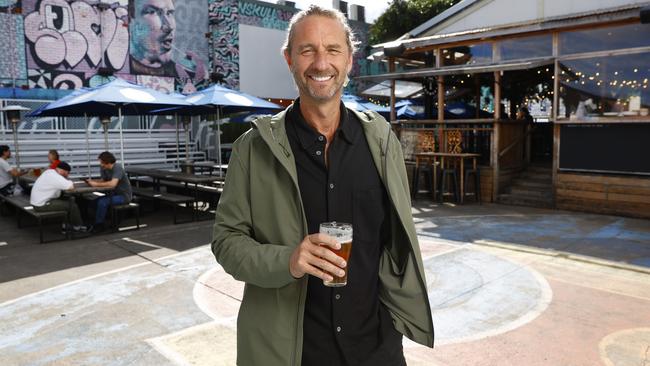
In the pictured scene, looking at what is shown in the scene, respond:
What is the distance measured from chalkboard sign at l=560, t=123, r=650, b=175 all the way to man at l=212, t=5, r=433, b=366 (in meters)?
9.94

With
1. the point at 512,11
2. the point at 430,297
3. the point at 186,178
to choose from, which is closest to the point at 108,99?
the point at 186,178

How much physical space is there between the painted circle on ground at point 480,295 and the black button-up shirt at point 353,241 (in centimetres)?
247

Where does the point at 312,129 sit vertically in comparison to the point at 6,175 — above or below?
above

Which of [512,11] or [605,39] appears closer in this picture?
[605,39]

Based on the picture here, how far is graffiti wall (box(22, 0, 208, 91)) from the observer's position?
16.2 metres

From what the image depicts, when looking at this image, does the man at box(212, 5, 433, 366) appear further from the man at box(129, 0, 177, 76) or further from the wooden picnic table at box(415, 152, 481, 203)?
the man at box(129, 0, 177, 76)

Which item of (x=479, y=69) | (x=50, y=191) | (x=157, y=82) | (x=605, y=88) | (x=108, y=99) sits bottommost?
(x=50, y=191)

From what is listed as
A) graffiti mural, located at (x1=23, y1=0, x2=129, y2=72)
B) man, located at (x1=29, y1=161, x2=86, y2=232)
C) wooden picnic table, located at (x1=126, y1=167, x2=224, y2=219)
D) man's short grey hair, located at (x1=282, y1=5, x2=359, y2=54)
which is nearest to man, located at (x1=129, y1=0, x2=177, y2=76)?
graffiti mural, located at (x1=23, y1=0, x2=129, y2=72)

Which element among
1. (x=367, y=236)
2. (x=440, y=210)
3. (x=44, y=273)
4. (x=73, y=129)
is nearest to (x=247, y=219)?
(x=367, y=236)

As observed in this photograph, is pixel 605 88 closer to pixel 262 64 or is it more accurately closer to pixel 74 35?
pixel 262 64

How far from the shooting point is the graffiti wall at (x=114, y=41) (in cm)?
1616

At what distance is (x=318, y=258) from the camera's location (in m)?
1.43

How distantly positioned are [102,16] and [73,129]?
4.24 m

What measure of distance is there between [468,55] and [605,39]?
3.46m
